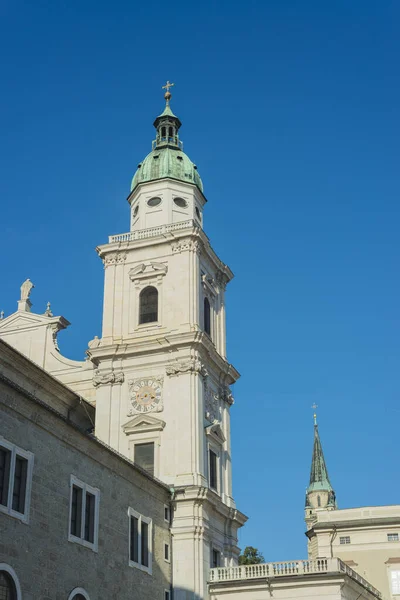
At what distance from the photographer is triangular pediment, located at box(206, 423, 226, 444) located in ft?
170

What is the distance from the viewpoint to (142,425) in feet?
166

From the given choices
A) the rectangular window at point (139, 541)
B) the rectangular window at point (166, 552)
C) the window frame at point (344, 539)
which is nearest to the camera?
the rectangular window at point (139, 541)

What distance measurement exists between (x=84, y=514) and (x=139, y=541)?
6653 mm

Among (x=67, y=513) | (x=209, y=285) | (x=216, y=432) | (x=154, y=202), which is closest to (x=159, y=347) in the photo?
(x=216, y=432)

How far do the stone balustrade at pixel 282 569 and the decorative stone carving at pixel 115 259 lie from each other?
21.2m


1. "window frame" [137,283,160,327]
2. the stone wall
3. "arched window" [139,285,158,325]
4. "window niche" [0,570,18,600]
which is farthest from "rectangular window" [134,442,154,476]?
"window niche" [0,570,18,600]

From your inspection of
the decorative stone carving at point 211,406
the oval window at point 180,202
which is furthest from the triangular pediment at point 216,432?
the oval window at point 180,202

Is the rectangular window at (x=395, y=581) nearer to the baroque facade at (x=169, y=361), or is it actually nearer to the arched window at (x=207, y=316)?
the baroque facade at (x=169, y=361)

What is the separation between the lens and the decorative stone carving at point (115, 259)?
5688 centimetres

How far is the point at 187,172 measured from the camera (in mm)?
61812

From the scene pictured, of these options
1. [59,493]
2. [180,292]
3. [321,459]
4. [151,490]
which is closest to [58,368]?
[180,292]

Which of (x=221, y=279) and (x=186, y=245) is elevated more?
(x=221, y=279)

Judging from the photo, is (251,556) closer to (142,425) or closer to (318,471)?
(142,425)

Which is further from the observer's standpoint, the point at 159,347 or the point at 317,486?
the point at 317,486
